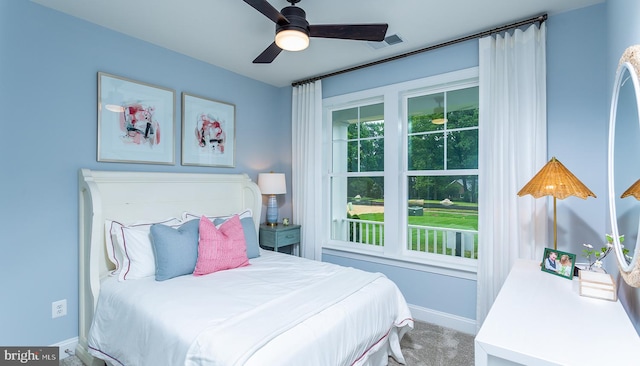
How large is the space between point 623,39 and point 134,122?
3.40m

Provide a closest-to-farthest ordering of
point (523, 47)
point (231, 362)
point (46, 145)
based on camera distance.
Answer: point (231, 362)
point (46, 145)
point (523, 47)

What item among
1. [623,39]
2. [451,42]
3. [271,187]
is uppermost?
[451,42]

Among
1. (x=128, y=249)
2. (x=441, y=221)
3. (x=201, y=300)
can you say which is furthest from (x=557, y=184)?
(x=128, y=249)

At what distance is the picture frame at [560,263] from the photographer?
1.66m

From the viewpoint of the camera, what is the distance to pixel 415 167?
10.3 feet

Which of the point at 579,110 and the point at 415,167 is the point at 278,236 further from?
the point at 579,110

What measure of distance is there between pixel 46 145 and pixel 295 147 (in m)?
2.37

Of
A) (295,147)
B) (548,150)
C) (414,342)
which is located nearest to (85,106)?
(295,147)

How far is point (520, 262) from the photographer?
6.59 ft

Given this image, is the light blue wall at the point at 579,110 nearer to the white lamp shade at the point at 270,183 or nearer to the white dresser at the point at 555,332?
the white dresser at the point at 555,332

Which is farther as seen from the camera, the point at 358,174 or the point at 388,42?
the point at 358,174

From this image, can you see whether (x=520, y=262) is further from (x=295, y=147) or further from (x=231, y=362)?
(x=295, y=147)

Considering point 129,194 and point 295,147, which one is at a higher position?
point 295,147

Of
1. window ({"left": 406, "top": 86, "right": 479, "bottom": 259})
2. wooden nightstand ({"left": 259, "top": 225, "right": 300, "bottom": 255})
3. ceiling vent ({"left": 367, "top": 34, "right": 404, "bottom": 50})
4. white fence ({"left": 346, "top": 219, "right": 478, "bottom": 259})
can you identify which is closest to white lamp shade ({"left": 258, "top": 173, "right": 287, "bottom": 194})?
wooden nightstand ({"left": 259, "top": 225, "right": 300, "bottom": 255})
